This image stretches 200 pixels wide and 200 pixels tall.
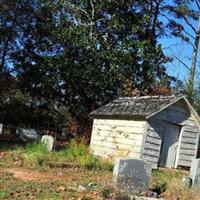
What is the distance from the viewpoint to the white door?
2283cm

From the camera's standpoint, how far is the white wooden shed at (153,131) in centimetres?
2183

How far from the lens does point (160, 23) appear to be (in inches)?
1410

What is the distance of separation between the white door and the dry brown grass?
9.43 meters

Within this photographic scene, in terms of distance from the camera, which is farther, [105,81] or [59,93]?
[59,93]

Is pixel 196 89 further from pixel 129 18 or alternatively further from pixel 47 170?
pixel 47 170

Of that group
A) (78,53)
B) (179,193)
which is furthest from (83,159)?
(78,53)

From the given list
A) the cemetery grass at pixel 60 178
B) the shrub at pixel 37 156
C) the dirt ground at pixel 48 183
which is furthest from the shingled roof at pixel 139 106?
the dirt ground at pixel 48 183

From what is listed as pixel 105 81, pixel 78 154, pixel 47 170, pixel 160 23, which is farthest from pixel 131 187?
pixel 160 23

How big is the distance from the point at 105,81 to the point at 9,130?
277 inches

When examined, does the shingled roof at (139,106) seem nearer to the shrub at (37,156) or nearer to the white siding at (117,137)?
the white siding at (117,137)

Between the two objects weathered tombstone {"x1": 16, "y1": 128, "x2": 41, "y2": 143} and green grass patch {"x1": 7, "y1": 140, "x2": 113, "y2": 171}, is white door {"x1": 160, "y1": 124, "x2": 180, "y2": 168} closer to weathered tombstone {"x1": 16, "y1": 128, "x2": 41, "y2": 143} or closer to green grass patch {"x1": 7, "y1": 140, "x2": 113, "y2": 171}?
green grass patch {"x1": 7, "y1": 140, "x2": 113, "y2": 171}

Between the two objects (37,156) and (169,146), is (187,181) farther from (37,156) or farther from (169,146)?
(169,146)

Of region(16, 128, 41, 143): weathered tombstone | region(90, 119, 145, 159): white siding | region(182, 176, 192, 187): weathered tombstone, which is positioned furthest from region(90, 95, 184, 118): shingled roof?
region(182, 176, 192, 187): weathered tombstone

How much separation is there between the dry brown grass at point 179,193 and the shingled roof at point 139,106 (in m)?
8.45
